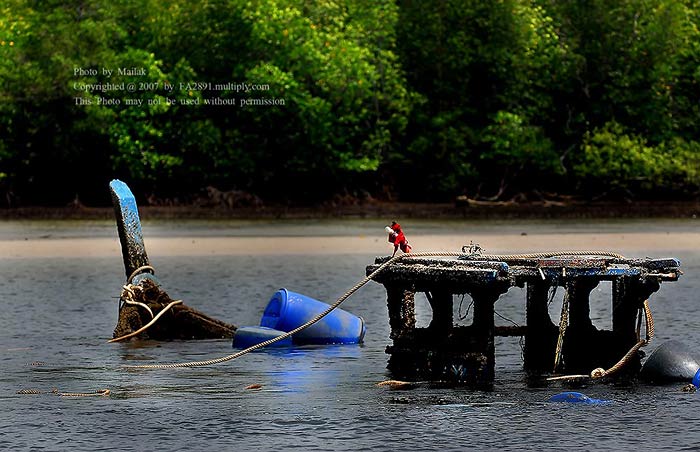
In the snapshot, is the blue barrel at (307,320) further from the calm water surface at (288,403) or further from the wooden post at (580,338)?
the wooden post at (580,338)

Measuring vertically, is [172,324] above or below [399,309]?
below

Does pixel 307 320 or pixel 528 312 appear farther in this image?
pixel 307 320

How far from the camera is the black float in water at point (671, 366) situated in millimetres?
14742

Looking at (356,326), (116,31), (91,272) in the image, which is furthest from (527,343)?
(116,31)

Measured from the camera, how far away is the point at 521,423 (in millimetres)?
12477

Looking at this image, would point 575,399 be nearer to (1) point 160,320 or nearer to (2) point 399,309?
(2) point 399,309

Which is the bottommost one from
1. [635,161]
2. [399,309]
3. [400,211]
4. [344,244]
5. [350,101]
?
[344,244]

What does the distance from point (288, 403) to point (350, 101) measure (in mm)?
47889

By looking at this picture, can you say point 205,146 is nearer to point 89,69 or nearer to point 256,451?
point 89,69

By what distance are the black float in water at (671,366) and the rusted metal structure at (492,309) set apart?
59 centimetres

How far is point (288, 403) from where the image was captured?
13609 mm

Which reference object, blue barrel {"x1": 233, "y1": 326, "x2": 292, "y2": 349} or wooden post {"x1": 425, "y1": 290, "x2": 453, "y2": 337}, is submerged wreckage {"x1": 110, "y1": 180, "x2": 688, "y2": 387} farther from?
blue barrel {"x1": 233, "y1": 326, "x2": 292, "y2": 349}

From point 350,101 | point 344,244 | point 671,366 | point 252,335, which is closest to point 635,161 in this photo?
point 350,101

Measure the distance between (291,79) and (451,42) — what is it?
23.4 ft
